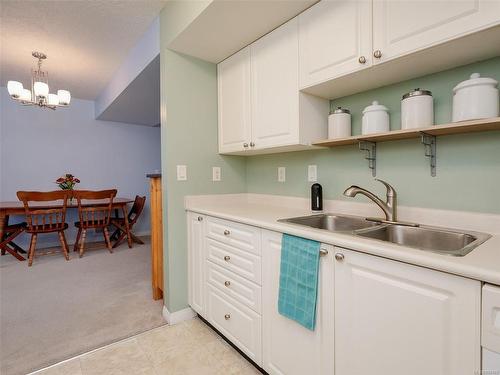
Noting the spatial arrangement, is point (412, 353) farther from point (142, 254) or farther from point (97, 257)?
point (97, 257)

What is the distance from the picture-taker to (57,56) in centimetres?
285

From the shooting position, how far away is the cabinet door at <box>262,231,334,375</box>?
105cm

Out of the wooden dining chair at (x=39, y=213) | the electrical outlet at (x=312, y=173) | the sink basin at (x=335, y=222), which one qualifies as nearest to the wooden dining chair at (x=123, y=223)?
the wooden dining chair at (x=39, y=213)

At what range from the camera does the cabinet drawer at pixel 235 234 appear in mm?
1404

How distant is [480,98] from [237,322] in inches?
62.7

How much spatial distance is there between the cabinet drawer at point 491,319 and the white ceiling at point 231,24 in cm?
152

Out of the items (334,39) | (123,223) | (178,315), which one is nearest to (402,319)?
(334,39)

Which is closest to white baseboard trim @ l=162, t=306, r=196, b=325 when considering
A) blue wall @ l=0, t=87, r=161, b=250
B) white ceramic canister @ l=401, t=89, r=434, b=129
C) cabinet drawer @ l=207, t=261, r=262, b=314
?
cabinet drawer @ l=207, t=261, r=262, b=314

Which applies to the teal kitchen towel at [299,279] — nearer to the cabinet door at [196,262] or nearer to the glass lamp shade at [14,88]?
the cabinet door at [196,262]

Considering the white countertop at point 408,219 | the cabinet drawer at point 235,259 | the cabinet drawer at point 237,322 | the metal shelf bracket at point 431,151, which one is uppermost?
the metal shelf bracket at point 431,151

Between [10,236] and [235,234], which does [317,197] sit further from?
[10,236]

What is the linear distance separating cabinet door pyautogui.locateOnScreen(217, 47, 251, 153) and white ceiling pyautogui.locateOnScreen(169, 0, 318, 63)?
0.34ft

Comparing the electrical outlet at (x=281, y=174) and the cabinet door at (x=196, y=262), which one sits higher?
the electrical outlet at (x=281, y=174)

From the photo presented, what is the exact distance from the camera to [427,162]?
4.27 feet
